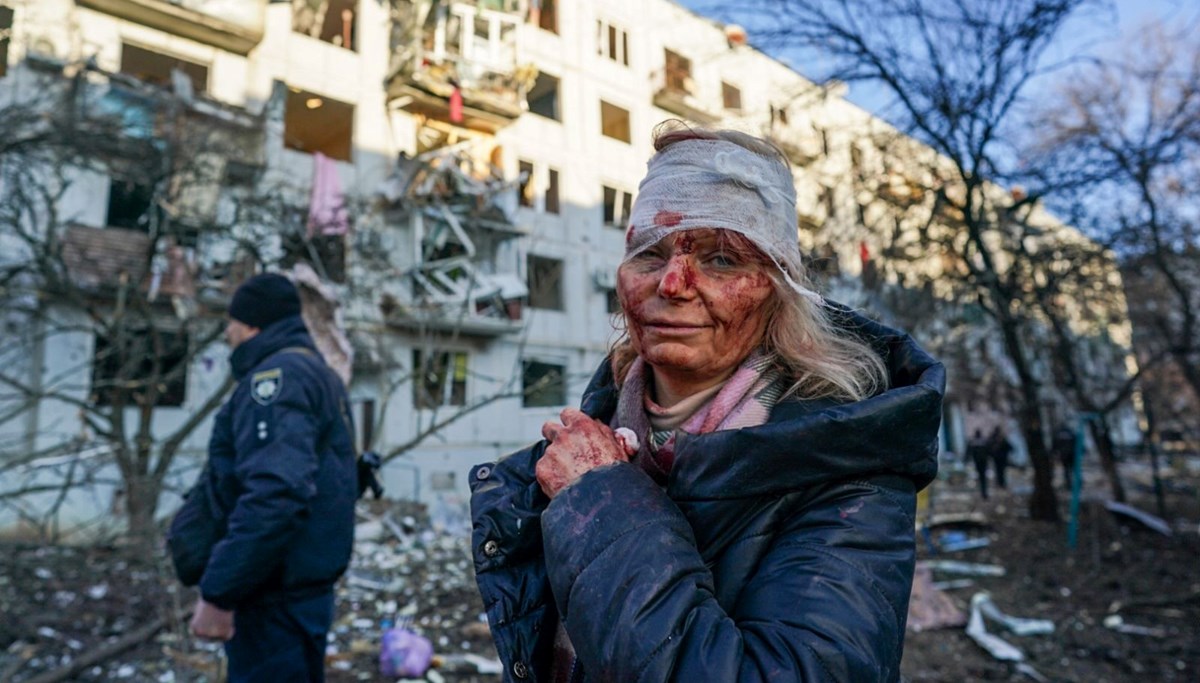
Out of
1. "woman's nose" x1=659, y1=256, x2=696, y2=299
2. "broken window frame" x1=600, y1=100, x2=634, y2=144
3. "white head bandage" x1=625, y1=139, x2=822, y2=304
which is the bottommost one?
"woman's nose" x1=659, y1=256, x2=696, y2=299

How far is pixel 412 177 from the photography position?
16.9 metres

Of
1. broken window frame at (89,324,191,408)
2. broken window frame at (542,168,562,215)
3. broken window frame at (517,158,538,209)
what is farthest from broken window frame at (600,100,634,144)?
broken window frame at (89,324,191,408)

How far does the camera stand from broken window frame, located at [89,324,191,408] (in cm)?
838

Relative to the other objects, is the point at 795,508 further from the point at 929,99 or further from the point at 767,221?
the point at 929,99

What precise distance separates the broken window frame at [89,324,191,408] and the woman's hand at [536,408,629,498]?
6.77 m

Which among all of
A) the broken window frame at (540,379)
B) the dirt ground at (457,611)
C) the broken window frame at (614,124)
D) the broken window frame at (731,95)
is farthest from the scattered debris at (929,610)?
the broken window frame at (731,95)

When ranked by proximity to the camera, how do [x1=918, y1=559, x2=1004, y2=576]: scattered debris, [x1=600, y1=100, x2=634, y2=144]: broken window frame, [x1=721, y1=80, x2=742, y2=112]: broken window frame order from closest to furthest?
[x1=918, y1=559, x2=1004, y2=576]: scattered debris < [x1=600, y1=100, x2=634, y2=144]: broken window frame < [x1=721, y1=80, x2=742, y2=112]: broken window frame

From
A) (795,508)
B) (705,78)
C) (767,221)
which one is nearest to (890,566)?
(795,508)

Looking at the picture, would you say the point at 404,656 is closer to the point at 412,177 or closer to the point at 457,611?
the point at 457,611

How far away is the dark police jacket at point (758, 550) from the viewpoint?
3.11ft

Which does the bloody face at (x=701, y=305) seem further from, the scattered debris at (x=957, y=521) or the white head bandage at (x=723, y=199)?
the scattered debris at (x=957, y=521)

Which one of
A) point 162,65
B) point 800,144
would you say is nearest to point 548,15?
point 162,65

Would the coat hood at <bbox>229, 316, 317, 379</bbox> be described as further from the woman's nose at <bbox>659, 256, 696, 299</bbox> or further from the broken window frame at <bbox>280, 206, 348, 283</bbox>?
the broken window frame at <bbox>280, 206, 348, 283</bbox>

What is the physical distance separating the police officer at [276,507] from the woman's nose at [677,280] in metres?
1.82
